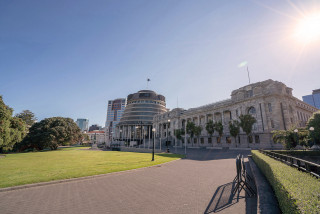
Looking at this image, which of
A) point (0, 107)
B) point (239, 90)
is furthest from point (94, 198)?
point (239, 90)

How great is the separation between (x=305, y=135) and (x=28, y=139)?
7660cm

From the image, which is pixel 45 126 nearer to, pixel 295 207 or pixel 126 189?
pixel 126 189

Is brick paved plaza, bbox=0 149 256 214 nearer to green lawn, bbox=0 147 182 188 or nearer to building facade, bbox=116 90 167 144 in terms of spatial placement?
green lawn, bbox=0 147 182 188

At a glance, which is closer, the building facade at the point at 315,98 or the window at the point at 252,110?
the window at the point at 252,110

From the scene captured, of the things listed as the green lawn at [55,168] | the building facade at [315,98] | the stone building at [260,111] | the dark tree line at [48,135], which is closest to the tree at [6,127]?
the dark tree line at [48,135]

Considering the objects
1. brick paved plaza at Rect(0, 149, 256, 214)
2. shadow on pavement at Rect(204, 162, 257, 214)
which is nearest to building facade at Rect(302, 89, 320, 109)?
shadow on pavement at Rect(204, 162, 257, 214)

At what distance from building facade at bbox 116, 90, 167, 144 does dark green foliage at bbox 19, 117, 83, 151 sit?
126ft

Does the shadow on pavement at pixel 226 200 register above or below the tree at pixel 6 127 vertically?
below

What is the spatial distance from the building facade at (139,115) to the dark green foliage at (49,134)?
3826 cm

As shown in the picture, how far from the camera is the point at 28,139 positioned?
52625mm

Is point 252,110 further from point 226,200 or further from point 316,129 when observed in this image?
point 226,200

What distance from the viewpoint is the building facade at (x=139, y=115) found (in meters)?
97.4

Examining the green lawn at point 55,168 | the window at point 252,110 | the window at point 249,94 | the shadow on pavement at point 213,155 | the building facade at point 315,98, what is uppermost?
the building facade at point 315,98

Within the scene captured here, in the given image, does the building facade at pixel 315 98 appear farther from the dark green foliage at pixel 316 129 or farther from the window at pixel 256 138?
the dark green foliage at pixel 316 129
